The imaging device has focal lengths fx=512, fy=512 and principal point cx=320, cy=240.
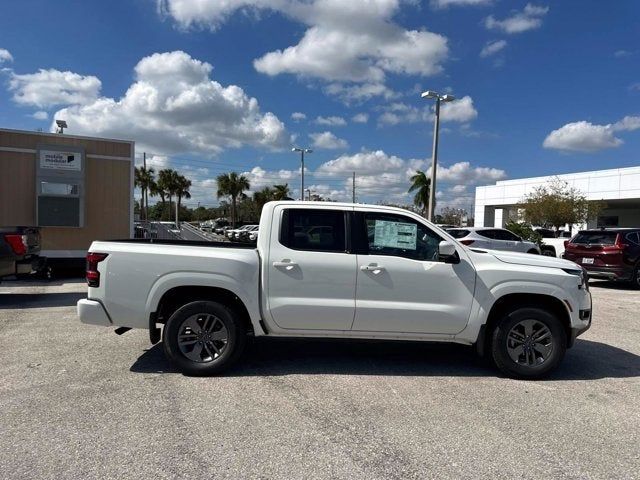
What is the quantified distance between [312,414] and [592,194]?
4584 centimetres

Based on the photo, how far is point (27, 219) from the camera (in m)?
13.3

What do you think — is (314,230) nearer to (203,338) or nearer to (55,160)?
(203,338)

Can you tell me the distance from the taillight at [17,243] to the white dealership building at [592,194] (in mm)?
40263

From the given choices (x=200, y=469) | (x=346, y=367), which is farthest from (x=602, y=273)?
(x=200, y=469)

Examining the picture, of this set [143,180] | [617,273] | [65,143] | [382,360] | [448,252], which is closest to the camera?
[448,252]

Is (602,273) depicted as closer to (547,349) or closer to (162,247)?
(547,349)

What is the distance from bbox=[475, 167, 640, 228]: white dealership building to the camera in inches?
1602

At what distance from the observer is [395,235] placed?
5.42 metres

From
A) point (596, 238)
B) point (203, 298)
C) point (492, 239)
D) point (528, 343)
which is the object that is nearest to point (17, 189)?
point (203, 298)

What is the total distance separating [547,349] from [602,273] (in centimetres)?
997

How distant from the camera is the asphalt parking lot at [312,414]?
3453mm

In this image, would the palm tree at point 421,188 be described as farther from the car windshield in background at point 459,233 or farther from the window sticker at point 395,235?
the window sticker at point 395,235

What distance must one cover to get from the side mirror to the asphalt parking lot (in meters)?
1.25

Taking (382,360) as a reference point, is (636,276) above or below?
above
